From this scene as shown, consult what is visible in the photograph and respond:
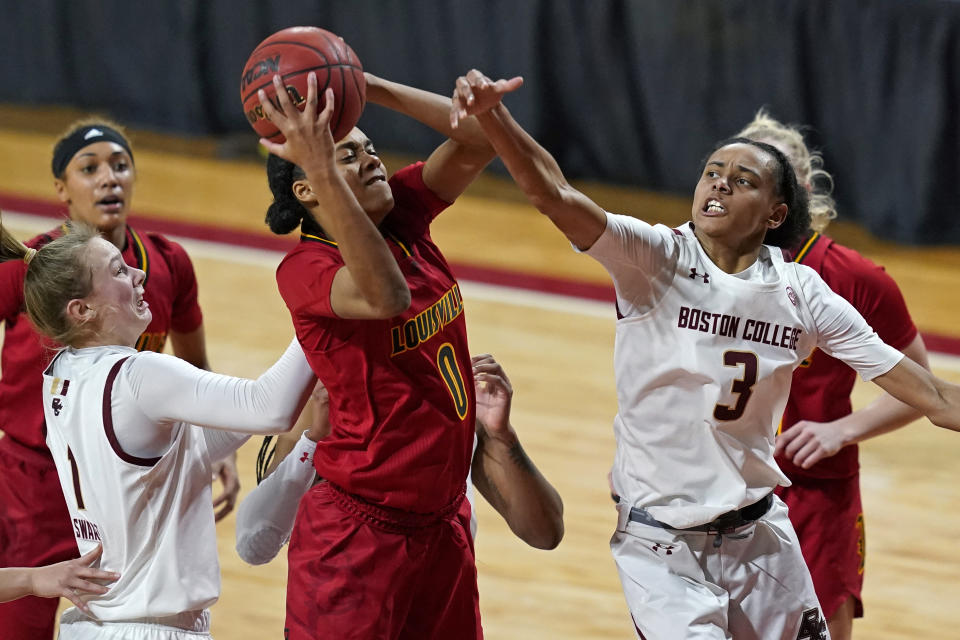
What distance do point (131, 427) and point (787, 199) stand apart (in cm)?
174

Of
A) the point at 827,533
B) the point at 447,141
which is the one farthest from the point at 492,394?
the point at 827,533

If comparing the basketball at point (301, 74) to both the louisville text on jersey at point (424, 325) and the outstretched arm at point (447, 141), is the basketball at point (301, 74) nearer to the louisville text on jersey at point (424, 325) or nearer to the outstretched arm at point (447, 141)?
the outstretched arm at point (447, 141)

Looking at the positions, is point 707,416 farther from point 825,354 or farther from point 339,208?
point 339,208

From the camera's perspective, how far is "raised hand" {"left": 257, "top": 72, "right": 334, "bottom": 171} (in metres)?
2.87

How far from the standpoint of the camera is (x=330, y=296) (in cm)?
306

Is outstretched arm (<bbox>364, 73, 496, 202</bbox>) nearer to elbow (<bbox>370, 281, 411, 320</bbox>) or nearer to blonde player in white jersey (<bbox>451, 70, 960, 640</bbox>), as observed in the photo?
blonde player in white jersey (<bbox>451, 70, 960, 640</bbox>)

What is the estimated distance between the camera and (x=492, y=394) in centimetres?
351

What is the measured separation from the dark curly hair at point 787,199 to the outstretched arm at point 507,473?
2.69 ft

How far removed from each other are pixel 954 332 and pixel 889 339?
4.28 metres

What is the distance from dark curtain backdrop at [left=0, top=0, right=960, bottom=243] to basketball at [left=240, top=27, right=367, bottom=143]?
6.57 metres

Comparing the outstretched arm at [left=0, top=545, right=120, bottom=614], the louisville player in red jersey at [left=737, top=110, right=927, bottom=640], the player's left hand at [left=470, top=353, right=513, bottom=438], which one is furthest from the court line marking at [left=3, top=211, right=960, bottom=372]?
the outstretched arm at [left=0, top=545, right=120, bottom=614]

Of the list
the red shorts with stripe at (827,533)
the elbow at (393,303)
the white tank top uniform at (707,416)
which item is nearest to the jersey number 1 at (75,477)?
the elbow at (393,303)

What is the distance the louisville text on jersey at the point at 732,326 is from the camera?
3.31 m

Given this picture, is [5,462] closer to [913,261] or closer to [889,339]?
[889,339]
